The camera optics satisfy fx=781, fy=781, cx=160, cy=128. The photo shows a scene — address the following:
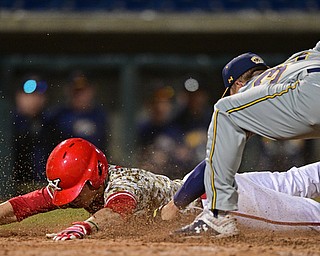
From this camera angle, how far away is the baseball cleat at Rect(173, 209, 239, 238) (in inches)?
189

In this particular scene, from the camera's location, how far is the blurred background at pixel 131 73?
9.83m

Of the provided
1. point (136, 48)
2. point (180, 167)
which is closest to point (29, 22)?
point (136, 48)

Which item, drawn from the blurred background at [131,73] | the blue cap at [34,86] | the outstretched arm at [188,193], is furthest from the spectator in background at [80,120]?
the outstretched arm at [188,193]

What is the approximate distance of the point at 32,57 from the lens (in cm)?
1098

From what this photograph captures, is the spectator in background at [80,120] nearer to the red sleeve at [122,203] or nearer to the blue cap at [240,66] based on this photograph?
the blue cap at [240,66]

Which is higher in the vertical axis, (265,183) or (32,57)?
(32,57)

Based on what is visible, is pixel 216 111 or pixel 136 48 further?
pixel 136 48

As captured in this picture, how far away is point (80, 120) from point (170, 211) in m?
4.48

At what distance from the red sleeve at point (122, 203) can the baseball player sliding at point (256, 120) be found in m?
0.59

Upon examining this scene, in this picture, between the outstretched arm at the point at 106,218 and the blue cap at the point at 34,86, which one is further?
the blue cap at the point at 34,86

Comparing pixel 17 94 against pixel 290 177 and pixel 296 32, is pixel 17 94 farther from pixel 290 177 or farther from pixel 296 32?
pixel 290 177

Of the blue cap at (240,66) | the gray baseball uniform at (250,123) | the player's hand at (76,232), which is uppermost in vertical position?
the blue cap at (240,66)

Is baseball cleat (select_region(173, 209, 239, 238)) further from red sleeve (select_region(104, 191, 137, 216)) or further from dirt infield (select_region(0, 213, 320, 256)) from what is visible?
red sleeve (select_region(104, 191, 137, 216))

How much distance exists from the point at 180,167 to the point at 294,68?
5074mm
